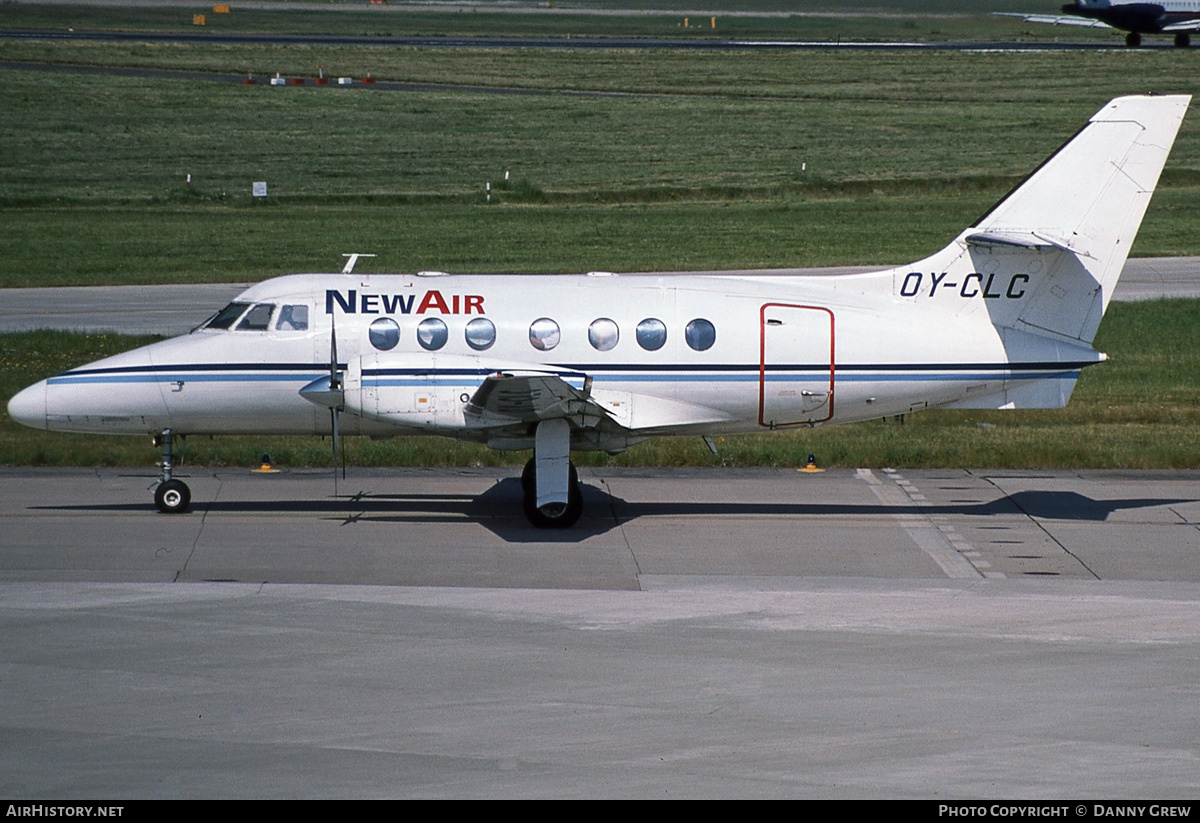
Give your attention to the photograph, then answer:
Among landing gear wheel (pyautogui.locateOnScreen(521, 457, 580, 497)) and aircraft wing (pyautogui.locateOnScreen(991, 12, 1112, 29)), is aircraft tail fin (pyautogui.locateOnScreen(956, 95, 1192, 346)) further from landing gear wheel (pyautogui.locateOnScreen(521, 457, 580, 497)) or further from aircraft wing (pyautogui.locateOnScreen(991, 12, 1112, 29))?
aircraft wing (pyautogui.locateOnScreen(991, 12, 1112, 29))

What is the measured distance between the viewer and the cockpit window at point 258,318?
1733 cm

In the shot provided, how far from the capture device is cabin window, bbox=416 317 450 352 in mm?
17016

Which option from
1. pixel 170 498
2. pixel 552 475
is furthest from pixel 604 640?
pixel 170 498

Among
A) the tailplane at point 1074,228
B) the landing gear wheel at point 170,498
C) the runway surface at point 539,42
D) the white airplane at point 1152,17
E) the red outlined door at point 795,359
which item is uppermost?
the white airplane at point 1152,17

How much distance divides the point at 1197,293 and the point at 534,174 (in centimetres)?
2876

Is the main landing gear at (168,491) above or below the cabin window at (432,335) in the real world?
below

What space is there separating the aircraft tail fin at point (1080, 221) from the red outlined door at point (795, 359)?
6.90ft

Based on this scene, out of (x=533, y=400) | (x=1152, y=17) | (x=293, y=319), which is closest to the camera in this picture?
(x=533, y=400)

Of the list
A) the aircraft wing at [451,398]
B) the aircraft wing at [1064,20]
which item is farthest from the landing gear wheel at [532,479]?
the aircraft wing at [1064,20]

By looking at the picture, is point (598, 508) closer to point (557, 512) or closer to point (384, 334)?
point (557, 512)

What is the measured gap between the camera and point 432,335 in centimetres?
1705

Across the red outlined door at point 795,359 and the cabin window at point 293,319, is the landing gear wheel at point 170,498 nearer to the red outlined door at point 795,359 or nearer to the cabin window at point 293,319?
the cabin window at point 293,319

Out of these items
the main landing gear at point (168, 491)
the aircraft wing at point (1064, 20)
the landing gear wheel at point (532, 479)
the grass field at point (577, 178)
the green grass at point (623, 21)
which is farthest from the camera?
the green grass at point (623, 21)

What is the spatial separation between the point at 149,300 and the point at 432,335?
20.7 meters
